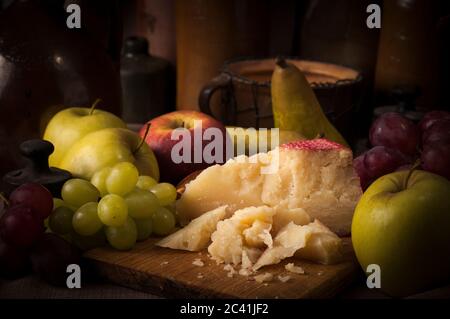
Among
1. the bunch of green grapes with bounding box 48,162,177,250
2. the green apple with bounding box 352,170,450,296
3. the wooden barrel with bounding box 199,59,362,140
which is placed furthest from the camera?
the wooden barrel with bounding box 199,59,362,140

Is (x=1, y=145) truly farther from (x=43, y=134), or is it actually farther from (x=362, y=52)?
(x=362, y=52)

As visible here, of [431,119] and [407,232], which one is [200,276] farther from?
[431,119]

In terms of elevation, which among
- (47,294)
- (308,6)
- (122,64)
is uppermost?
(308,6)

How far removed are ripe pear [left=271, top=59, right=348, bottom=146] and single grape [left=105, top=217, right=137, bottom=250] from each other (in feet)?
1.34

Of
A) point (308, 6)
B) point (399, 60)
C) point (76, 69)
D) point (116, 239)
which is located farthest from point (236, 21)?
point (116, 239)

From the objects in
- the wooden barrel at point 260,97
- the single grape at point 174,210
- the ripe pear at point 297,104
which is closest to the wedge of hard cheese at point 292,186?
the single grape at point 174,210

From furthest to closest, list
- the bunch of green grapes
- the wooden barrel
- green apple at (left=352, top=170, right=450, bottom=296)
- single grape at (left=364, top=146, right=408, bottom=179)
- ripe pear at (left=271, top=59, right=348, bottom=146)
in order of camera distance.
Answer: the wooden barrel → ripe pear at (left=271, top=59, right=348, bottom=146) → single grape at (left=364, top=146, right=408, bottom=179) → the bunch of green grapes → green apple at (left=352, top=170, right=450, bottom=296)

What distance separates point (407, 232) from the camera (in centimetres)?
71

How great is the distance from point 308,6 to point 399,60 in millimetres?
261

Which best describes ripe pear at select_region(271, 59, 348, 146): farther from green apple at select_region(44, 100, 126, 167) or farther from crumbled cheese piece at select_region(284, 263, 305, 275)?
crumbled cheese piece at select_region(284, 263, 305, 275)

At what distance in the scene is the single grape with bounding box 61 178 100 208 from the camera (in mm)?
830

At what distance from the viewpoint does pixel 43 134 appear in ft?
3.63

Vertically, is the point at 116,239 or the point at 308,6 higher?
the point at 308,6

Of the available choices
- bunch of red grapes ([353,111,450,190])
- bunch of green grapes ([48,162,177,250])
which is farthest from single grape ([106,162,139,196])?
bunch of red grapes ([353,111,450,190])
